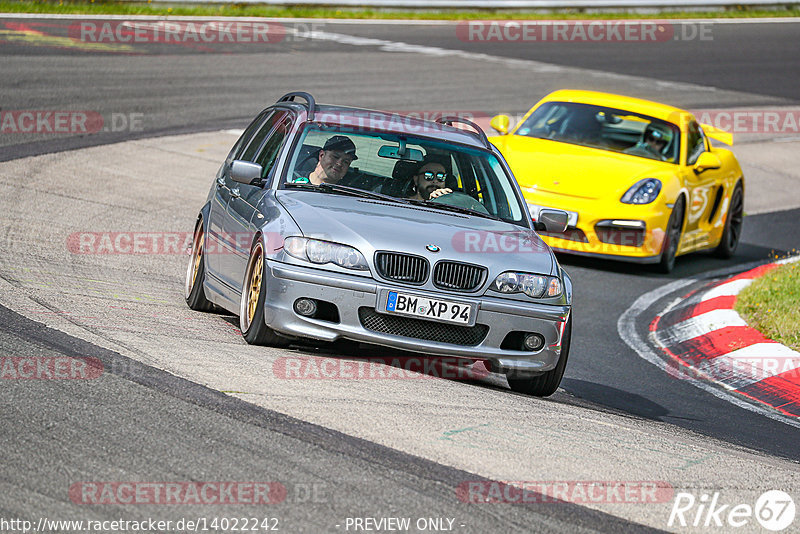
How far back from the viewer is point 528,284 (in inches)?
277

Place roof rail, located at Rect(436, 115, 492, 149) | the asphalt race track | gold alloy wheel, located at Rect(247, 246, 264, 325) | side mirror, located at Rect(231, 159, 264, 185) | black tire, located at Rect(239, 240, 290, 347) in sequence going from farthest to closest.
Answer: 1. roof rail, located at Rect(436, 115, 492, 149)
2. side mirror, located at Rect(231, 159, 264, 185)
3. gold alloy wheel, located at Rect(247, 246, 264, 325)
4. black tire, located at Rect(239, 240, 290, 347)
5. the asphalt race track

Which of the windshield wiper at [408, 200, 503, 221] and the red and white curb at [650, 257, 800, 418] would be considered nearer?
the windshield wiper at [408, 200, 503, 221]

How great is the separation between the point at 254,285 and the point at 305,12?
937 inches

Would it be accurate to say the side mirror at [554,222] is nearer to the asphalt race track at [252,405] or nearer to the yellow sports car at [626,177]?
the asphalt race track at [252,405]

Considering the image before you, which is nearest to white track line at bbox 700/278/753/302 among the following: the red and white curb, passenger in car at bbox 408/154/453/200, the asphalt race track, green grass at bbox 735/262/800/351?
the red and white curb

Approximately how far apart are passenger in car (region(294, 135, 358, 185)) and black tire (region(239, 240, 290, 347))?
77 centimetres

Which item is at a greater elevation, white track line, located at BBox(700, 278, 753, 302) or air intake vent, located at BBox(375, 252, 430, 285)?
air intake vent, located at BBox(375, 252, 430, 285)

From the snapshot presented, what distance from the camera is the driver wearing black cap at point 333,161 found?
25.7 feet

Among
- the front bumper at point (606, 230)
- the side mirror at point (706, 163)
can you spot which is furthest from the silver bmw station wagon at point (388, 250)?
the side mirror at point (706, 163)

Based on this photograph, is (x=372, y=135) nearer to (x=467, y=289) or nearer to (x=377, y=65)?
(x=467, y=289)

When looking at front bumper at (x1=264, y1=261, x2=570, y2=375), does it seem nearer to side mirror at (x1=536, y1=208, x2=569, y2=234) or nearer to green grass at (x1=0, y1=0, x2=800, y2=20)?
side mirror at (x1=536, y1=208, x2=569, y2=234)

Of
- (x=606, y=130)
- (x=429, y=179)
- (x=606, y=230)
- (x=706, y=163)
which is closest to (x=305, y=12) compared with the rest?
(x=606, y=130)

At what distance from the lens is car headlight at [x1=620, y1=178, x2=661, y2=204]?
12507 mm

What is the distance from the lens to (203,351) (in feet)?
21.9
